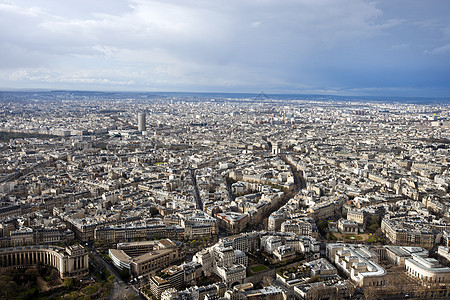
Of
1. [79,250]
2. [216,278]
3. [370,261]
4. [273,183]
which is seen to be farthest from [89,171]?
[370,261]

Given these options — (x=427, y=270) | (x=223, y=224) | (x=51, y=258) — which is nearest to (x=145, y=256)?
(x=51, y=258)

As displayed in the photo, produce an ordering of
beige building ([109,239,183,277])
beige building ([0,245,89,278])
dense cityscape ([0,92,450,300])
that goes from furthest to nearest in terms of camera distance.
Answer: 1. beige building ([109,239,183,277])
2. beige building ([0,245,89,278])
3. dense cityscape ([0,92,450,300])

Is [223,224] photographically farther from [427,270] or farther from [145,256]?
[427,270]

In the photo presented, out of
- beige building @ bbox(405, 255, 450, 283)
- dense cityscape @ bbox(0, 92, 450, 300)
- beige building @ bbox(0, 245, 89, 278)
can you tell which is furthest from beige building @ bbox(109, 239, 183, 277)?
beige building @ bbox(405, 255, 450, 283)

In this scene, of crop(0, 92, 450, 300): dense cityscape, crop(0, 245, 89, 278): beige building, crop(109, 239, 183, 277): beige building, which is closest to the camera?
crop(0, 92, 450, 300): dense cityscape

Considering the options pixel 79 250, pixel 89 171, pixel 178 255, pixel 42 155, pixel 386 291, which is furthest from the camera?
pixel 42 155

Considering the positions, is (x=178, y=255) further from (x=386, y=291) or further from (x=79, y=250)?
(x=386, y=291)

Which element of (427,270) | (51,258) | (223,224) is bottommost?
(51,258)

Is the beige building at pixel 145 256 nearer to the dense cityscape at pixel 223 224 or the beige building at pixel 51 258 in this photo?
the dense cityscape at pixel 223 224

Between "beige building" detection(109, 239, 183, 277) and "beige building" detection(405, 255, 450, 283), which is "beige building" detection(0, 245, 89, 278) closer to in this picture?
"beige building" detection(109, 239, 183, 277)
